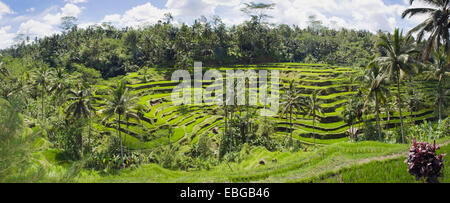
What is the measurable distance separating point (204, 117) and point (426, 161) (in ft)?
107

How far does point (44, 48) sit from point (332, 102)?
71.2 meters

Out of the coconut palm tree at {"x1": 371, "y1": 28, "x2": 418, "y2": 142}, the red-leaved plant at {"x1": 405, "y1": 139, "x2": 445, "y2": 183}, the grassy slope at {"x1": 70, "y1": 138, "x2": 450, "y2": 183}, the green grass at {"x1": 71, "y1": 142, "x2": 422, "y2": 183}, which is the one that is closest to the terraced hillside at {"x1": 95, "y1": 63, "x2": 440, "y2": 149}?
the coconut palm tree at {"x1": 371, "y1": 28, "x2": 418, "y2": 142}

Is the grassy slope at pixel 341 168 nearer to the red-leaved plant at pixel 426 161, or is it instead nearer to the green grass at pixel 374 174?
the green grass at pixel 374 174

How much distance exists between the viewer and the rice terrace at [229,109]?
8.52 metres

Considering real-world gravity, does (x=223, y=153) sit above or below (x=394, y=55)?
below

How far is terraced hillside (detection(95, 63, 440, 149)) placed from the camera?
32.5m

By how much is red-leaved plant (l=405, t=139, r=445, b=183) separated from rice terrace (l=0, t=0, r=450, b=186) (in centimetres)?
3

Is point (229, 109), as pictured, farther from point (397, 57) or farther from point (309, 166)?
point (309, 166)

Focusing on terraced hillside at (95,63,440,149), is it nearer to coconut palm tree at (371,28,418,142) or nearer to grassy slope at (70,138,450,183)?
coconut palm tree at (371,28,418,142)

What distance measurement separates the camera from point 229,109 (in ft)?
118

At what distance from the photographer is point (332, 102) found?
40812mm
